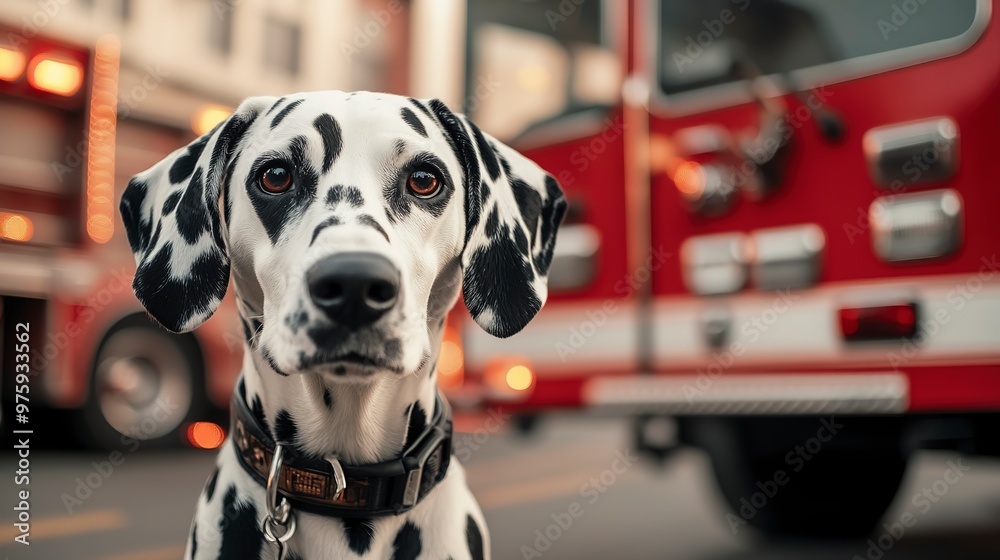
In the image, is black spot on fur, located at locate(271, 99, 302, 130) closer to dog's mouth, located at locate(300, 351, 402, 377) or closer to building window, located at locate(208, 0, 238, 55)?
dog's mouth, located at locate(300, 351, 402, 377)

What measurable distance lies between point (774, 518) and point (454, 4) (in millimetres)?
3419

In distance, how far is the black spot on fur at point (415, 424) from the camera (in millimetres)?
1982

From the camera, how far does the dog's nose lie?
1.61 metres

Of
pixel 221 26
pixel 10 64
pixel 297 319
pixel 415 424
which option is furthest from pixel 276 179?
pixel 221 26

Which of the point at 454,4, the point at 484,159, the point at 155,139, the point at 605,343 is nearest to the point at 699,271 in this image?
the point at 605,343

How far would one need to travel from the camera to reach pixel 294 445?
6.21 ft

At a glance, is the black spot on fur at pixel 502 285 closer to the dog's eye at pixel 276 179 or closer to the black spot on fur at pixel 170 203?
the dog's eye at pixel 276 179

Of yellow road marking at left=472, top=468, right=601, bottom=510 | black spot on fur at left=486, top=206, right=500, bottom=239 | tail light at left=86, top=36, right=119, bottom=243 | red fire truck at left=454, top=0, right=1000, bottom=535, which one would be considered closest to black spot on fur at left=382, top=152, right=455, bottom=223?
black spot on fur at left=486, top=206, right=500, bottom=239

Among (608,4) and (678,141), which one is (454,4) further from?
(678,141)

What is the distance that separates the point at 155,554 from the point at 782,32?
372cm

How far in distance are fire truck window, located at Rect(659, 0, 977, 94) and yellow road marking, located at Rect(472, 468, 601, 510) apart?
262cm

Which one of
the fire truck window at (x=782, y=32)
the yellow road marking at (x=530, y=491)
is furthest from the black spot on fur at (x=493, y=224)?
the yellow road marking at (x=530, y=491)

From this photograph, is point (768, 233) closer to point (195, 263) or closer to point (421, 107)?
point (421, 107)

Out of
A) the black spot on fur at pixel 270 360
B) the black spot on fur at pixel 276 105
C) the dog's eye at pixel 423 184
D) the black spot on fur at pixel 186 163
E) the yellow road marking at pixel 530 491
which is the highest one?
the black spot on fur at pixel 276 105
